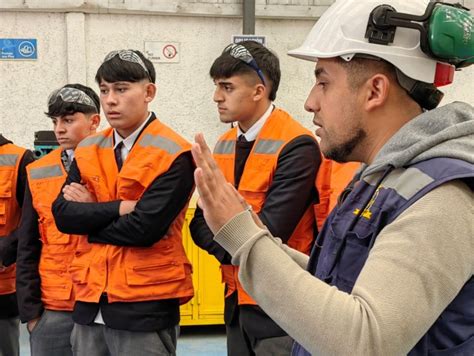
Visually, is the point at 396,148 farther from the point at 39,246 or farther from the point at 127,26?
the point at 127,26

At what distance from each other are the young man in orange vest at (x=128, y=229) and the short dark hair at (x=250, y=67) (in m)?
0.38

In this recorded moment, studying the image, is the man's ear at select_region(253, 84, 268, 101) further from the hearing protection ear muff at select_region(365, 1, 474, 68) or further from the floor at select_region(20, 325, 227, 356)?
the floor at select_region(20, 325, 227, 356)

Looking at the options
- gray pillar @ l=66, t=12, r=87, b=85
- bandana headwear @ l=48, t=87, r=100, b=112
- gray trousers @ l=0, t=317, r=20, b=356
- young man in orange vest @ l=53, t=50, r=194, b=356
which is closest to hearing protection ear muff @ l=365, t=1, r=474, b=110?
young man in orange vest @ l=53, t=50, r=194, b=356

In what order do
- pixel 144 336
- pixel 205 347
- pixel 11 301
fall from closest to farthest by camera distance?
pixel 144 336 < pixel 11 301 < pixel 205 347

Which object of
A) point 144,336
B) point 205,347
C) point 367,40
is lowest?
point 205,347

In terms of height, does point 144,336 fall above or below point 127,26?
below

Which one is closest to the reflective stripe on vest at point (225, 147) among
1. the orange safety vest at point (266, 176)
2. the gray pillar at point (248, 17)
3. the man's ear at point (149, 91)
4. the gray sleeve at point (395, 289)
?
the orange safety vest at point (266, 176)

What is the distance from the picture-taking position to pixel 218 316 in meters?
4.52

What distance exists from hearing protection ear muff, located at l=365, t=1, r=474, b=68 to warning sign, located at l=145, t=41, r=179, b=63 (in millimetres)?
4619

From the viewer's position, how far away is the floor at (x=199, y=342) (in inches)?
168

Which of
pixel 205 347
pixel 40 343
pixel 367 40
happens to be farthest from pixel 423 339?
pixel 205 347

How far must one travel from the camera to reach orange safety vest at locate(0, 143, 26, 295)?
2998mm

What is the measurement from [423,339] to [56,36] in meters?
5.15

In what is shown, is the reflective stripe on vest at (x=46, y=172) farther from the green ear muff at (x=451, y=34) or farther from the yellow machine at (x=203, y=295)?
the green ear muff at (x=451, y=34)
